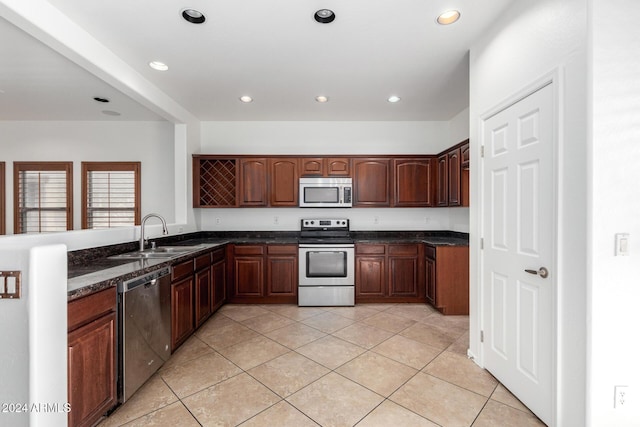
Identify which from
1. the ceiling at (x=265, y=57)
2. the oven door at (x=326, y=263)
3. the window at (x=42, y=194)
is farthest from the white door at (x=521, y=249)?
the window at (x=42, y=194)

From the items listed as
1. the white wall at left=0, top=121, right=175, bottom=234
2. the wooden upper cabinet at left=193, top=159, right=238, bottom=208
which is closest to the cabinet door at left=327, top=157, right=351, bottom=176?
the wooden upper cabinet at left=193, top=159, right=238, bottom=208

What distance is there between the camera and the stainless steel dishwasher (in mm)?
1745

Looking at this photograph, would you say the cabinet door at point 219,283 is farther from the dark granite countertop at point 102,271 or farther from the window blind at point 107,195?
the window blind at point 107,195

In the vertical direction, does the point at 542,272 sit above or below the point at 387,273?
above

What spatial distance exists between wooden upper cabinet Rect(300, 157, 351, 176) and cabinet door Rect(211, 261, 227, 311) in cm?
176

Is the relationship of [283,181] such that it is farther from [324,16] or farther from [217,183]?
[324,16]

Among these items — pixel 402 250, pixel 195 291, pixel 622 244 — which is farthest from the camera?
pixel 402 250


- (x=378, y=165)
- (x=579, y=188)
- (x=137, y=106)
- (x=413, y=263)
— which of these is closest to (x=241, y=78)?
(x=137, y=106)

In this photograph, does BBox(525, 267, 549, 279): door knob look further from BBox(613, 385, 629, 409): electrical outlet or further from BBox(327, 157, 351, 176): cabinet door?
BBox(327, 157, 351, 176): cabinet door

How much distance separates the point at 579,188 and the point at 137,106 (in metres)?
4.65

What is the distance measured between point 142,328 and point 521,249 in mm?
2711

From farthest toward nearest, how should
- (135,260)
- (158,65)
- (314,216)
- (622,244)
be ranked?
1. (314,216)
2. (158,65)
3. (135,260)
4. (622,244)

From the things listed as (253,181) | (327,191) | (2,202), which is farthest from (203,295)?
(2,202)

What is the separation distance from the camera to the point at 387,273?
3.81 metres
